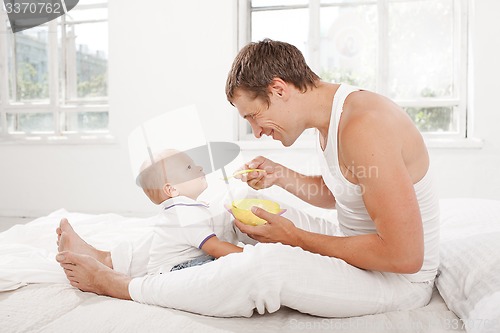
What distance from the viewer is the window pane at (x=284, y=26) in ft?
12.3

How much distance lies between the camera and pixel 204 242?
1.47 m

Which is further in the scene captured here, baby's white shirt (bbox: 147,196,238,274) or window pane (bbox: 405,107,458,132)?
window pane (bbox: 405,107,458,132)

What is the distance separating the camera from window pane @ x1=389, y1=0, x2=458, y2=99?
3549mm

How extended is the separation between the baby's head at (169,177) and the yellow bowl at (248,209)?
27 centimetres

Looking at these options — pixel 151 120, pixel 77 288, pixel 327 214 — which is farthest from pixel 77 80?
pixel 77 288

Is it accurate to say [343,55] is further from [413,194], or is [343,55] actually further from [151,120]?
[413,194]

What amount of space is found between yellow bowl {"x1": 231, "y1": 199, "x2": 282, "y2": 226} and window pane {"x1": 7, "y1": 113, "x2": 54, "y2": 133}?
3.46 meters

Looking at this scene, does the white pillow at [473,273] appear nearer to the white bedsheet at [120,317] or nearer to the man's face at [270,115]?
the white bedsheet at [120,317]

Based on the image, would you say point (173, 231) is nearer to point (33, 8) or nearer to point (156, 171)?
point (156, 171)

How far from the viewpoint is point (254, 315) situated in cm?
121

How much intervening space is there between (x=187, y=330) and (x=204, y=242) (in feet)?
1.37

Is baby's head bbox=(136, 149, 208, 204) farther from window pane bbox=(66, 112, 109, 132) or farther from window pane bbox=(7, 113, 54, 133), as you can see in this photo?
window pane bbox=(7, 113, 54, 133)

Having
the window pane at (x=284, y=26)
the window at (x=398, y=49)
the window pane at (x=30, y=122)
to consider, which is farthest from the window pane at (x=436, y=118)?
the window pane at (x=30, y=122)

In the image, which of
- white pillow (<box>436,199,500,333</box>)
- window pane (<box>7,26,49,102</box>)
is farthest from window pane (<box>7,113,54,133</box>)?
white pillow (<box>436,199,500,333</box>)
